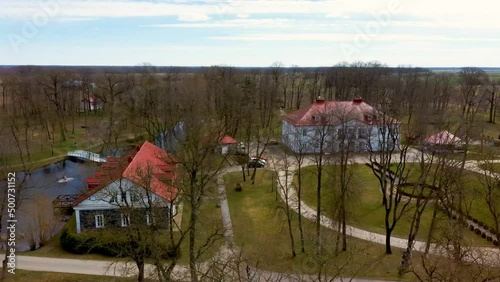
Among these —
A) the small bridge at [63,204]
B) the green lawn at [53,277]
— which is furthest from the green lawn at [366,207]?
the small bridge at [63,204]

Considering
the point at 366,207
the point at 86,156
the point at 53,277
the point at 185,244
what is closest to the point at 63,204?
the point at 53,277

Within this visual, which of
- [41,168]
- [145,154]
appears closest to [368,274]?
[145,154]

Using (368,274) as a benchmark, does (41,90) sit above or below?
above

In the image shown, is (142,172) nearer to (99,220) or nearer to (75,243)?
(75,243)

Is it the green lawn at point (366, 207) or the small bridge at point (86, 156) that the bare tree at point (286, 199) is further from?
Answer: the small bridge at point (86, 156)

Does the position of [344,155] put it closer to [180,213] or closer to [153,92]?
[180,213]

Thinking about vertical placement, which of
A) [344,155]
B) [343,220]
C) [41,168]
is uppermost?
[344,155]

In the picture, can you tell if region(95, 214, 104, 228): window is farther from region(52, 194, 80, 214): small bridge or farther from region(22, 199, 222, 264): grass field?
region(52, 194, 80, 214): small bridge
